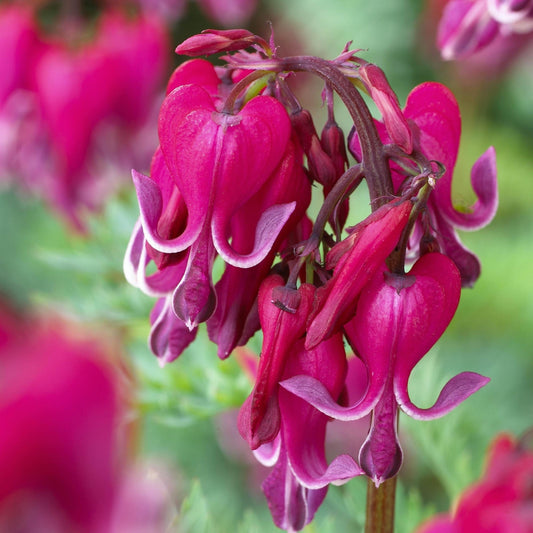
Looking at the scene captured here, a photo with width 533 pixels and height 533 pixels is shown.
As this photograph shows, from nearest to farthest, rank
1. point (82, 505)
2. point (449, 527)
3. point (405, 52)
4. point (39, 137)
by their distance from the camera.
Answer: point (82, 505) → point (449, 527) → point (39, 137) → point (405, 52)

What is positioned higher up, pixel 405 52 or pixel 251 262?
pixel 251 262

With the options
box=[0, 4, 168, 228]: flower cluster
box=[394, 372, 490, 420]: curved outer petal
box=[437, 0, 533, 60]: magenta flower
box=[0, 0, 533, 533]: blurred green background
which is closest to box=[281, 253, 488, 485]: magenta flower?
box=[394, 372, 490, 420]: curved outer petal

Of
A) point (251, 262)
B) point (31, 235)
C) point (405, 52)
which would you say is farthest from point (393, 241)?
point (31, 235)

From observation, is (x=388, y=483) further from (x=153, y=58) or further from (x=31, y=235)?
(x=31, y=235)

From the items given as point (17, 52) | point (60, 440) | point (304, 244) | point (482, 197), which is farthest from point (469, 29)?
point (17, 52)

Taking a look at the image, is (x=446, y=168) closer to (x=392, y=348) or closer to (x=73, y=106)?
(x=392, y=348)

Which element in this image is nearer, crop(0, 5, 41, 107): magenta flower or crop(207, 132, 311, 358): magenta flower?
crop(207, 132, 311, 358): magenta flower

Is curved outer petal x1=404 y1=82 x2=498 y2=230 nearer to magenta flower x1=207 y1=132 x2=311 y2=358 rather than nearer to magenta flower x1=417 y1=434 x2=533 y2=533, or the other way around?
magenta flower x1=207 y1=132 x2=311 y2=358
